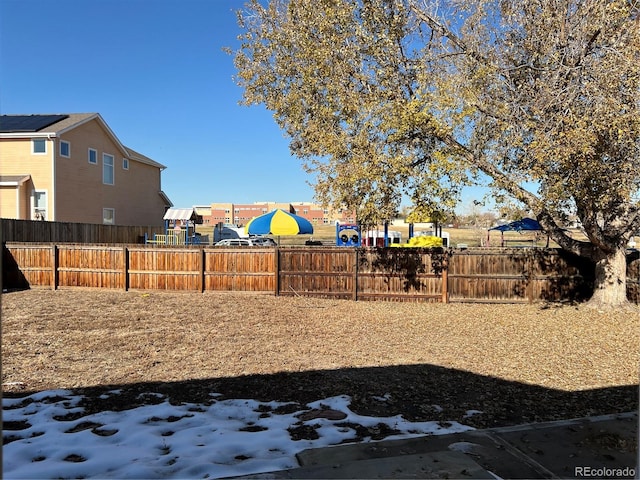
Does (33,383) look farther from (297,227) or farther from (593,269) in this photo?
(593,269)

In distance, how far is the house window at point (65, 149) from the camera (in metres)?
20.3

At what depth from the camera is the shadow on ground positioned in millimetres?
4672

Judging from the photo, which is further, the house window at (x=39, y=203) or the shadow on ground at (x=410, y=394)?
the house window at (x=39, y=203)

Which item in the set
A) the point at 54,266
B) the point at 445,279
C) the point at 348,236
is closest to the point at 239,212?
the point at 348,236

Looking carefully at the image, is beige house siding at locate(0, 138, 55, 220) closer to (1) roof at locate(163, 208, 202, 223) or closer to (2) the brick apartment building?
(1) roof at locate(163, 208, 202, 223)

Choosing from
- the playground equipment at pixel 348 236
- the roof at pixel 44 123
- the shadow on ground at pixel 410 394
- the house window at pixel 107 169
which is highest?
the roof at pixel 44 123

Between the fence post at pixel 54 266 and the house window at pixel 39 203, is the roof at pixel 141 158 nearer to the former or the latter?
the house window at pixel 39 203

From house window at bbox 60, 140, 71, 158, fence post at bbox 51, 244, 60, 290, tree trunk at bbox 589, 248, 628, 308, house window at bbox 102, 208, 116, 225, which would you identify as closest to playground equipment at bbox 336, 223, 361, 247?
tree trunk at bbox 589, 248, 628, 308

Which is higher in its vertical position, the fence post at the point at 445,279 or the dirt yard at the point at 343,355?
the fence post at the point at 445,279

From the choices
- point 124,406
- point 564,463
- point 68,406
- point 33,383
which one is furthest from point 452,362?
point 33,383

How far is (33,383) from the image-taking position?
5.50 metres

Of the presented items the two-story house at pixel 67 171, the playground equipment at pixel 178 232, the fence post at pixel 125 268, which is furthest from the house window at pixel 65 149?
the fence post at pixel 125 268

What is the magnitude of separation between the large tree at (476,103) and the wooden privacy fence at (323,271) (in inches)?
50.7

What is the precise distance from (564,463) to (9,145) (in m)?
23.4
